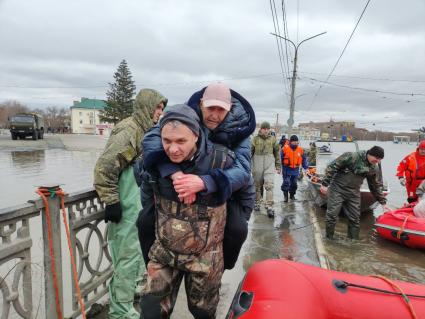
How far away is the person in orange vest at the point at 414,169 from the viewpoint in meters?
7.47

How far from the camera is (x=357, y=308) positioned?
2.01m

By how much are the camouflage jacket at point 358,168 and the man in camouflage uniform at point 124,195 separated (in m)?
3.71

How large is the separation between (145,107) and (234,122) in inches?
41.3

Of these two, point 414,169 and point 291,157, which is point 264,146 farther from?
point 414,169

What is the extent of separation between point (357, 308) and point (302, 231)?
170 inches

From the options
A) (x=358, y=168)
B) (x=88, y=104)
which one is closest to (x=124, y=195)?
(x=358, y=168)

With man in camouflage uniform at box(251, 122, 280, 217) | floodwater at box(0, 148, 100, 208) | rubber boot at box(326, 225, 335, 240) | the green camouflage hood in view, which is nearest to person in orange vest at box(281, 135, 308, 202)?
man in camouflage uniform at box(251, 122, 280, 217)

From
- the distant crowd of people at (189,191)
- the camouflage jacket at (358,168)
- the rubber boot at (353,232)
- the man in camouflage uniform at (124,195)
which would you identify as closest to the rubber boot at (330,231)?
the rubber boot at (353,232)

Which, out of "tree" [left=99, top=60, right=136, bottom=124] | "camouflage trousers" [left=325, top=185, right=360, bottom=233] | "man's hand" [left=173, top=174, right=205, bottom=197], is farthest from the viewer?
"tree" [left=99, top=60, right=136, bottom=124]

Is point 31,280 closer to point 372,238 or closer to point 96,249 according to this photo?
point 96,249

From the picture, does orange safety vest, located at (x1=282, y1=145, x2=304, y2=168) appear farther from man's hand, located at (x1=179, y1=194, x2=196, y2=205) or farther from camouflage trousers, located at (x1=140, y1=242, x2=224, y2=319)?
man's hand, located at (x1=179, y1=194, x2=196, y2=205)

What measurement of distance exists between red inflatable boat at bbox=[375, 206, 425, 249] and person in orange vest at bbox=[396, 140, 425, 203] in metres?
1.83

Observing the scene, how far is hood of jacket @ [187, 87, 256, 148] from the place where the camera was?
2102 millimetres

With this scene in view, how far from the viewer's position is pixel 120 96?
51.7 metres
